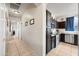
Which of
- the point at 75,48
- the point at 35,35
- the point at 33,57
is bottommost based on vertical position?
Answer: the point at 33,57

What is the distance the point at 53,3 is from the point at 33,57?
74 centimetres

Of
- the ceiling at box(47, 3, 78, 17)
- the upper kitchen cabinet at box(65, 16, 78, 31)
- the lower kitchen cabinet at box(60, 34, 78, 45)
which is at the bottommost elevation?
the lower kitchen cabinet at box(60, 34, 78, 45)

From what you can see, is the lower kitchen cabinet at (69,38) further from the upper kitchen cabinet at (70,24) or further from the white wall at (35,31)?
the white wall at (35,31)

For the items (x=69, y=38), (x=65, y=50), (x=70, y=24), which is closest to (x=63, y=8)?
(x=70, y=24)

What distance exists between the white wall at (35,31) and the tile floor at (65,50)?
18 centimetres

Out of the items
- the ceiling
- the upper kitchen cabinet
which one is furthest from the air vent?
the upper kitchen cabinet

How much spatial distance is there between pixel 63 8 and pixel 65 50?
0.54 m

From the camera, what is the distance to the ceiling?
1.38 metres

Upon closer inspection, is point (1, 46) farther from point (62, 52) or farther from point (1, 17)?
point (62, 52)

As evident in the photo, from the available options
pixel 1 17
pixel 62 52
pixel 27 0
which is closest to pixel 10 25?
pixel 1 17

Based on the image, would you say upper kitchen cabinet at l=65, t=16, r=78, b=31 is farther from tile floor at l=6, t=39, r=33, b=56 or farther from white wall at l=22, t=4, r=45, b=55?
tile floor at l=6, t=39, r=33, b=56

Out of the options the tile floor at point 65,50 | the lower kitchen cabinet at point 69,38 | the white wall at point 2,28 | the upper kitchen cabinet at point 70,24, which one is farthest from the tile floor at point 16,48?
the upper kitchen cabinet at point 70,24

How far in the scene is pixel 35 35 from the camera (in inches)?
56.2

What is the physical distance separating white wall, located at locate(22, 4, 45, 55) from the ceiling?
0.43 feet
